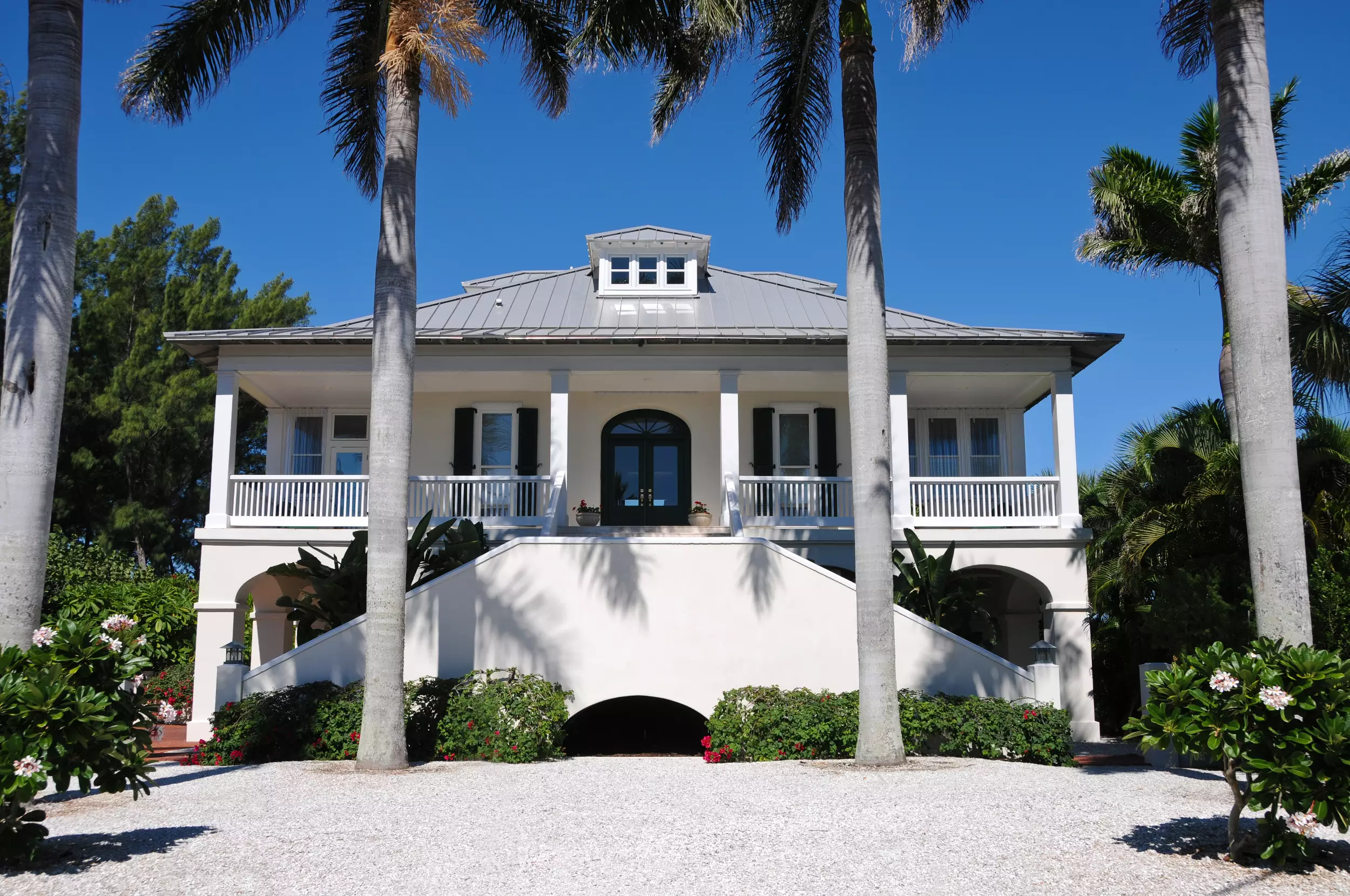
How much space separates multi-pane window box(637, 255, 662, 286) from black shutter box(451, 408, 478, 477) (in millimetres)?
4335

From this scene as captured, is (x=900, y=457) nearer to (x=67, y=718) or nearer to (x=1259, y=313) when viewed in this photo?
(x=1259, y=313)

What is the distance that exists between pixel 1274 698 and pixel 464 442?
16.0 metres

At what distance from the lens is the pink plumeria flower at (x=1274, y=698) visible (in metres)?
6.67

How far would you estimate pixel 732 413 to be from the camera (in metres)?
18.6

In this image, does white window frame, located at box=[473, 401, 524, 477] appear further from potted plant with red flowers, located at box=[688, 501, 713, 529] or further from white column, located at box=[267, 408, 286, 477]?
white column, located at box=[267, 408, 286, 477]

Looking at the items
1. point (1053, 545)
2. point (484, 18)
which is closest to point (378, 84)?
point (484, 18)

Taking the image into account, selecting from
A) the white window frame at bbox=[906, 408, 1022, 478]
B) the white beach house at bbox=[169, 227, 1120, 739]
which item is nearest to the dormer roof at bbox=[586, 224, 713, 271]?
the white beach house at bbox=[169, 227, 1120, 739]

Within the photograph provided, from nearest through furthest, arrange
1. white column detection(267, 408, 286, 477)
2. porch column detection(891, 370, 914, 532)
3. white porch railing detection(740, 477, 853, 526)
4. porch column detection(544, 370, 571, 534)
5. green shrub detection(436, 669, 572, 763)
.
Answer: green shrub detection(436, 669, 572, 763), porch column detection(544, 370, 571, 534), porch column detection(891, 370, 914, 532), white porch railing detection(740, 477, 853, 526), white column detection(267, 408, 286, 477)

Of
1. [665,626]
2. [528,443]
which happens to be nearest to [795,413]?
[528,443]

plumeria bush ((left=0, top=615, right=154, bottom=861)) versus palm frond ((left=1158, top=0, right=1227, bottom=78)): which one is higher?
palm frond ((left=1158, top=0, right=1227, bottom=78))

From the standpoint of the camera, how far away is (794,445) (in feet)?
69.1

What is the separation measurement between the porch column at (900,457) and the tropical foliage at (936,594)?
1309 millimetres

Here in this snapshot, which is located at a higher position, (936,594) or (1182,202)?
(1182,202)

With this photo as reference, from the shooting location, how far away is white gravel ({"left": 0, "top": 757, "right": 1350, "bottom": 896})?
22.4 ft
